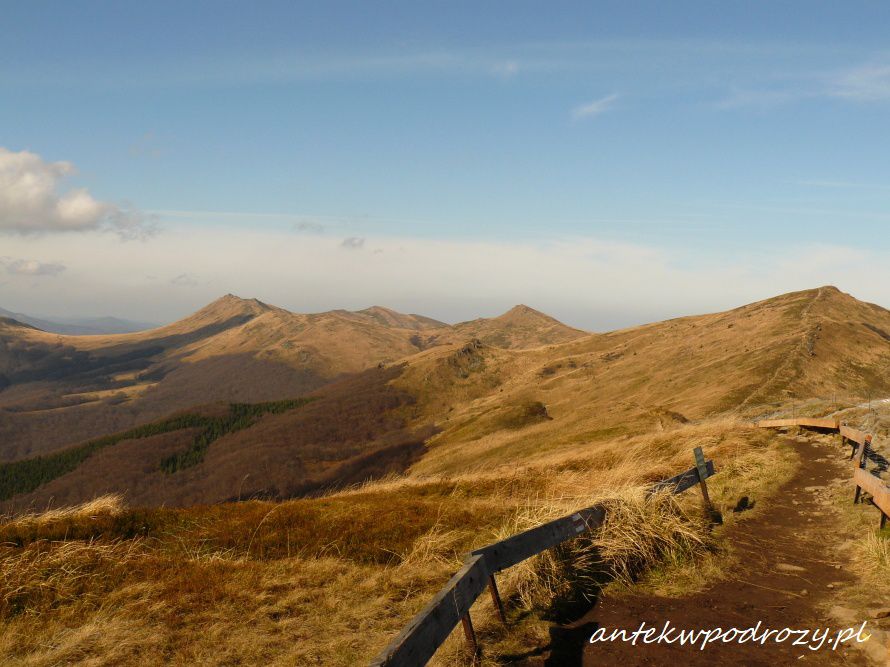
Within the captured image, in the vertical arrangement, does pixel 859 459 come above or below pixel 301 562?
above

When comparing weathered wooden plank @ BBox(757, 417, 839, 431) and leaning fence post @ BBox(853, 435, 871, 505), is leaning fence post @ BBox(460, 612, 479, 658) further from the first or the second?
weathered wooden plank @ BBox(757, 417, 839, 431)

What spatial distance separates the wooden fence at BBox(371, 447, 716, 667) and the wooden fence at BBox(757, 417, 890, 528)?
5.93m

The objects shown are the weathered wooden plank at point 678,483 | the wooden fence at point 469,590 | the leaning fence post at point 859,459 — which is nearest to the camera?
the wooden fence at point 469,590

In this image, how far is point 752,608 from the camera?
8.64 meters

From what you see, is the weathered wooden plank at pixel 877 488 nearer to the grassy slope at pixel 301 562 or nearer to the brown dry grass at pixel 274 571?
the grassy slope at pixel 301 562

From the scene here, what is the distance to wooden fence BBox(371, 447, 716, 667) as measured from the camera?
215 inches

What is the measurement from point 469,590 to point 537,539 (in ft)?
6.64

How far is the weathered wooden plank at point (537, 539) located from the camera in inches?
303

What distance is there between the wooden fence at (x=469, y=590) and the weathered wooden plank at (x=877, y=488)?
5654 mm

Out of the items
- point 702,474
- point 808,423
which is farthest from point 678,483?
point 808,423

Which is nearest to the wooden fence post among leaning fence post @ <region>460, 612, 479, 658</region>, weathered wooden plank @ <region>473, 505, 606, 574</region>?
weathered wooden plank @ <region>473, 505, 606, 574</region>

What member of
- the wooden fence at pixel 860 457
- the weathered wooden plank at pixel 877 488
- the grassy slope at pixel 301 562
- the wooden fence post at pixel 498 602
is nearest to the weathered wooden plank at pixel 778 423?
the wooden fence at pixel 860 457

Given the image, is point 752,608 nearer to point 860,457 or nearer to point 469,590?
point 469,590

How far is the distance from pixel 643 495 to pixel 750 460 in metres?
11.1
